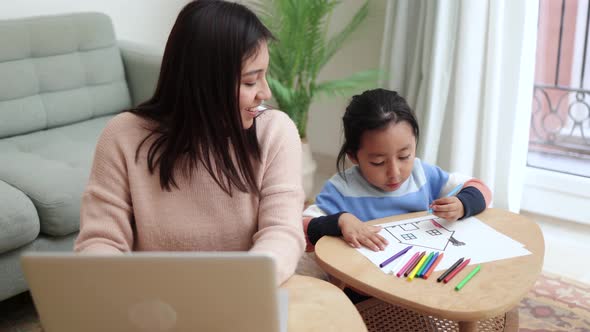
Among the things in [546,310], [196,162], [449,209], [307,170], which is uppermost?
[196,162]

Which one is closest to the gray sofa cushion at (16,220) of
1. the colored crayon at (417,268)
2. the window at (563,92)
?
the colored crayon at (417,268)

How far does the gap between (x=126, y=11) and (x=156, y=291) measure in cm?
254

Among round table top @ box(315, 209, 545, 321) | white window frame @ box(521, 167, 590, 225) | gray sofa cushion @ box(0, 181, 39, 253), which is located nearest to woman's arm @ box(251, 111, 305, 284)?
round table top @ box(315, 209, 545, 321)

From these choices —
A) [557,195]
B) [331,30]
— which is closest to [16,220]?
[331,30]

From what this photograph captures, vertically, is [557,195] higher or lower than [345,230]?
lower

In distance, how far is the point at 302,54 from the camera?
281 centimetres

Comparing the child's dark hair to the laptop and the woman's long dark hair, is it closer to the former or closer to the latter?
the woman's long dark hair

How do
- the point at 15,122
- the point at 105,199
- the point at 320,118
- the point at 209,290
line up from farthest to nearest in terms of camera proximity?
1. the point at 320,118
2. the point at 15,122
3. the point at 105,199
4. the point at 209,290

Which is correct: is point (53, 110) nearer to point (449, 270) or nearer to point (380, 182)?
point (380, 182)

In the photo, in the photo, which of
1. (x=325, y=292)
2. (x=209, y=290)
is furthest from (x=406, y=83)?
(x=209, y=290)

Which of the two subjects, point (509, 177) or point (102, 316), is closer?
point (102, 316)

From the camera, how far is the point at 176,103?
1.15 metres

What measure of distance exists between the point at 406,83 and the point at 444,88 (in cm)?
21

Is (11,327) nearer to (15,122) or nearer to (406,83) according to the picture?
(15,122)
